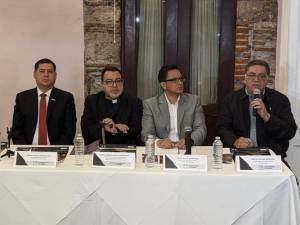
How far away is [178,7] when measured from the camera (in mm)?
4418

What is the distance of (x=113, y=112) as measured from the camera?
370 centimetres

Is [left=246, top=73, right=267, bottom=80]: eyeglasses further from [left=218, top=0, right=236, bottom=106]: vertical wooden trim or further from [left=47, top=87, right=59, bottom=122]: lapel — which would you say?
[left=47, top=87, right=59, bottom=122]: lapel

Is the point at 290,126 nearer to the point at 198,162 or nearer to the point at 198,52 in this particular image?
the point at 198,162

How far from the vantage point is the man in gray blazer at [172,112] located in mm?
3619

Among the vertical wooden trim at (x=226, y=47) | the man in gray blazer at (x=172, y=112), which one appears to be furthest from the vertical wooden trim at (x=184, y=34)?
the man in gray blazer at (x=172, y=112)

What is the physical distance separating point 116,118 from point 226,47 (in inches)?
55.1

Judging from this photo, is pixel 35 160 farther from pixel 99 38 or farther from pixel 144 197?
pixel 99 38

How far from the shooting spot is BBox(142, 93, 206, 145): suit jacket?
3.62 m

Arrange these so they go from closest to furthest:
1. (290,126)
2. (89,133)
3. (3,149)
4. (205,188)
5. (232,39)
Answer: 1. (205,188)
2. (3,149)
3. (290,126)
4. (89,133)
5. (232,39)

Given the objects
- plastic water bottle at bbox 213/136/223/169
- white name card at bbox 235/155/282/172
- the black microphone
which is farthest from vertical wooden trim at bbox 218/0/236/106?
white name card at bbox 235/155/282/172

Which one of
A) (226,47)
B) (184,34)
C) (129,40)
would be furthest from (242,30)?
(129,40)

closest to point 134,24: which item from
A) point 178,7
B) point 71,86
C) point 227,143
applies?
point 178,7

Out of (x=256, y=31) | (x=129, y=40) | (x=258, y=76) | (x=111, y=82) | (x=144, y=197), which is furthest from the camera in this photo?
(x=129, y=40)

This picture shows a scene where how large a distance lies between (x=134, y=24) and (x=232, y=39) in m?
0.94
